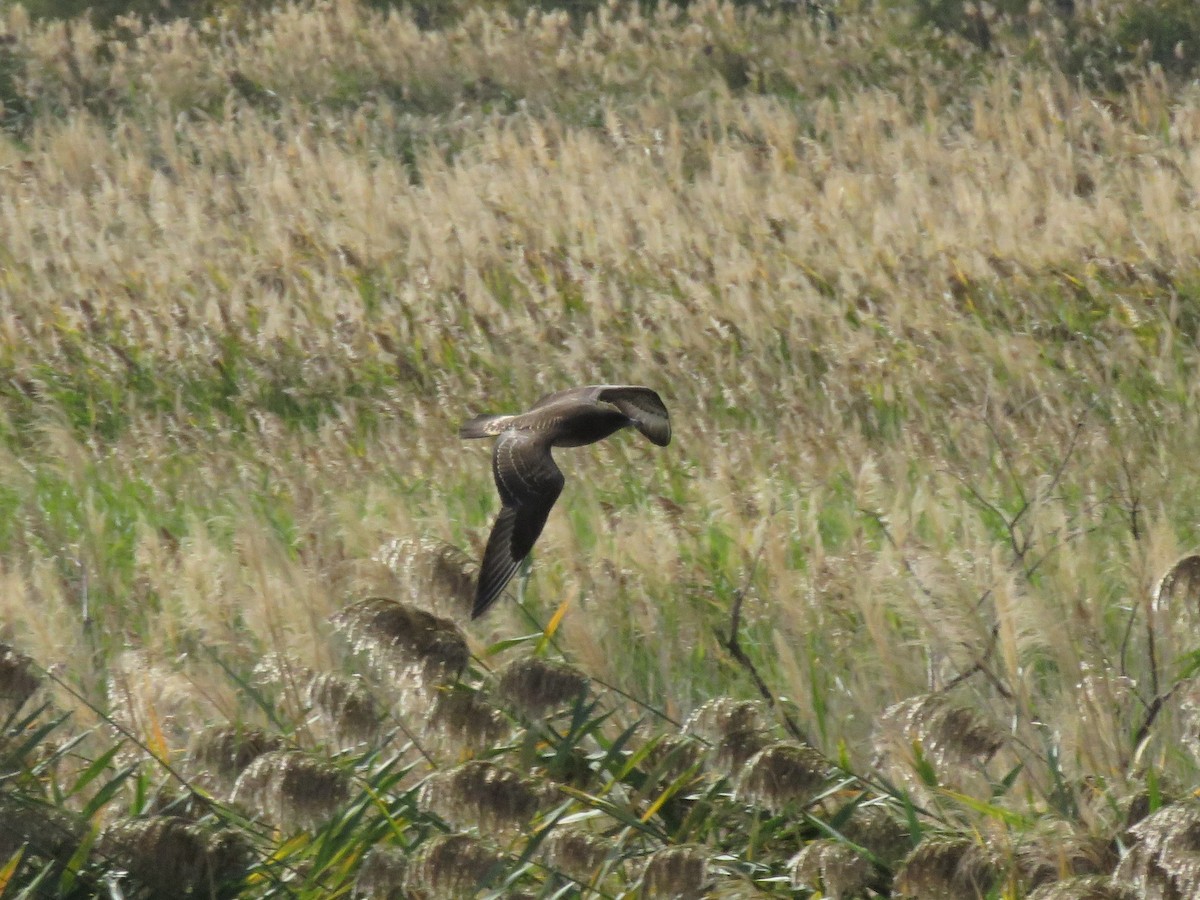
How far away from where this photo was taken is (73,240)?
366 inches

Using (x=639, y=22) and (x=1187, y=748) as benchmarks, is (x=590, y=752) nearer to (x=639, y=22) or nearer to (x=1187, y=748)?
(x=1187, y=748)

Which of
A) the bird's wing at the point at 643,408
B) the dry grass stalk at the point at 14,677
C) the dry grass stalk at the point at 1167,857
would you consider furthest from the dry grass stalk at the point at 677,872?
the bird's wing at the point at 643,408

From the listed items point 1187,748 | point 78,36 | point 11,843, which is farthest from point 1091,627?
point 78,36

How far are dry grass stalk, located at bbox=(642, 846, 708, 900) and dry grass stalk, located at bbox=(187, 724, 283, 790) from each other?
685 mm

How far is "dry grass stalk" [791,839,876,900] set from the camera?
2.51 m

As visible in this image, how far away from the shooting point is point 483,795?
2.52 m

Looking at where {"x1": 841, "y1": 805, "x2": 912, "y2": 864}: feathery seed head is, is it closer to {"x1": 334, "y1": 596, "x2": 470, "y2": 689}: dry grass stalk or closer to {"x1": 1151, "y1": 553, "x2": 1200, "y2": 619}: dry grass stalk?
{"x1": 1151, "y1": 553, "x2": 1200, "y2": 619}: dry grass stalk

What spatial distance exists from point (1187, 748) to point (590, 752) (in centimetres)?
102

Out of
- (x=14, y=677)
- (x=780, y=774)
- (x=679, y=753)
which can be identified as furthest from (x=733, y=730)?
(x=14, y=677)

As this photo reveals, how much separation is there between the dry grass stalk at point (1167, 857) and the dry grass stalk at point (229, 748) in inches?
50.4

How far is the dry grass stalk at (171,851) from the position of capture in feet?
8.84

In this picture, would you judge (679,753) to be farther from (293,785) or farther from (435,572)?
(293,785)

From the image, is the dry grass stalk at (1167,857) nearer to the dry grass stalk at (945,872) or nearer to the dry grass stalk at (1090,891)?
the dry grass stalk at (1090,891)

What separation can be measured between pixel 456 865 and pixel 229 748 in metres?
0.56
